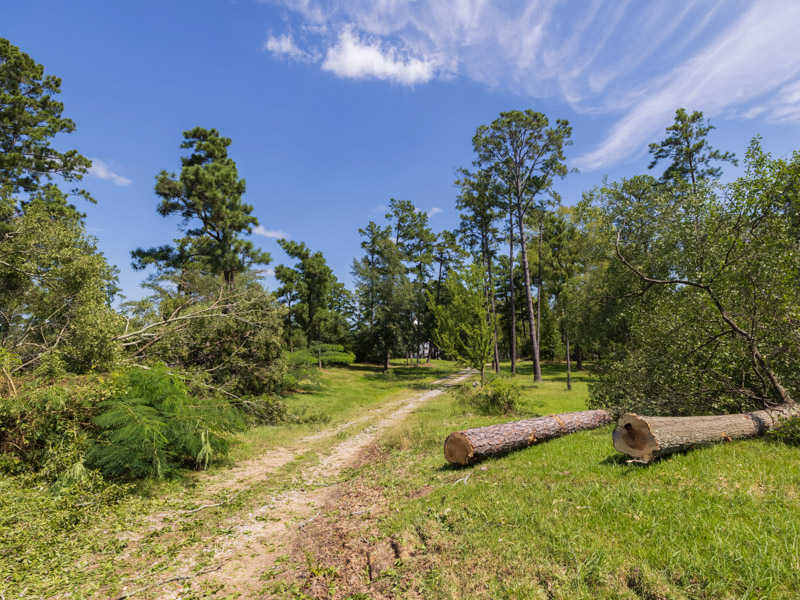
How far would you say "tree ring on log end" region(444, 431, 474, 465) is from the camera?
6422mm

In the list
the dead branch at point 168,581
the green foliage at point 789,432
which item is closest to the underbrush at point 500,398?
the green foliage at point 789,432

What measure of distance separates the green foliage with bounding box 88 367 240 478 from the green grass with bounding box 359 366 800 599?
423cm

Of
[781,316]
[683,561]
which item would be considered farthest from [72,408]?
[781,316]

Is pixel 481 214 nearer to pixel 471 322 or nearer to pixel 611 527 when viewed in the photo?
pixel 471 322

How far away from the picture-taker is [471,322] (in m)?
17.5

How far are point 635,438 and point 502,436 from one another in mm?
2268

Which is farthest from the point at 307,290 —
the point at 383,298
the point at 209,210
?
Result: the point at 209,210

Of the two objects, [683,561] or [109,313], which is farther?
[109,313]

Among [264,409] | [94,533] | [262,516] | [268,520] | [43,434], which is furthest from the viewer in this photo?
[264,409]

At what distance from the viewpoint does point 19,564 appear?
13.3ft

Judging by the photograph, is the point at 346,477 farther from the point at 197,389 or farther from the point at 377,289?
the point at 377,289

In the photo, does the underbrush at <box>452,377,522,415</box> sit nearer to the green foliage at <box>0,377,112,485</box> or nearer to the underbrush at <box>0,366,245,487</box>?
the underbrush at <box>0,366,245,487</box>

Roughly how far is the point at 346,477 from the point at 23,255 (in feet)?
32.2

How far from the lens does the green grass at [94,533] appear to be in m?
3.88
